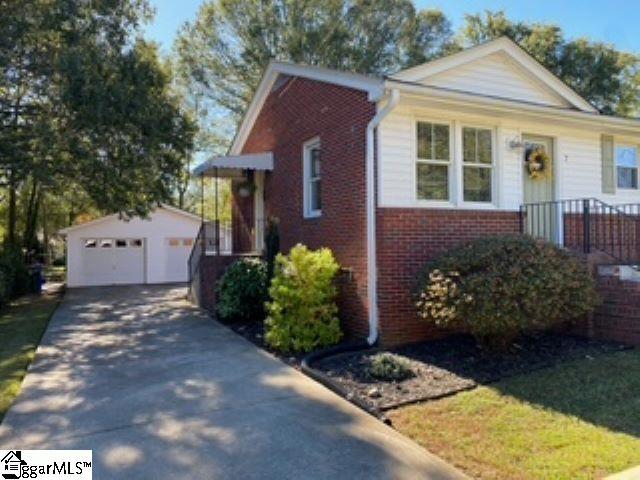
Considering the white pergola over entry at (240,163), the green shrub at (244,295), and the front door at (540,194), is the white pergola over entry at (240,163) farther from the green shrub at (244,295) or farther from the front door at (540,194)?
the front door at (540,194)

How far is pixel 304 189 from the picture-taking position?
10703 millimetres

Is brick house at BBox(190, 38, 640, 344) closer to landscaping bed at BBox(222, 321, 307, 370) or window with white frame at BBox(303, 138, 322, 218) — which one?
window with white frame at BBox(303, 138, 322, 218)

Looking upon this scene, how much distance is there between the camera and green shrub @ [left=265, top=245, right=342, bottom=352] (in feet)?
27.5

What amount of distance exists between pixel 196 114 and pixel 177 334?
17898 millimetres

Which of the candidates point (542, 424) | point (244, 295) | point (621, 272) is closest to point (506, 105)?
point (621, 272)

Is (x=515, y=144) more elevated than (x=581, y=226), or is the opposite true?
(x=515, y=144)

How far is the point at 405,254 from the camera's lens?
27.2 ft

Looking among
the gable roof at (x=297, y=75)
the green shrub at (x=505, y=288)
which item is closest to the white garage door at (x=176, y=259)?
the gable roof at (x=297, y=75)

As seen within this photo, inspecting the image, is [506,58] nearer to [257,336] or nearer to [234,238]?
[257,336]

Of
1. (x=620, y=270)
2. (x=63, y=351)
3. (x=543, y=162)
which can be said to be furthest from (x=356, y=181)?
(x=63, y=351)

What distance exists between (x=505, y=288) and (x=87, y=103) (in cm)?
1086

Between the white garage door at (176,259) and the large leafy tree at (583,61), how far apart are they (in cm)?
1817

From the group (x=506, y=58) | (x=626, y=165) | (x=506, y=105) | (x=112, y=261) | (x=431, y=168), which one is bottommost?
(x=112, y=261)

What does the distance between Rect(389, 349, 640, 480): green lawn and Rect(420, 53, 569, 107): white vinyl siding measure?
217 inches
